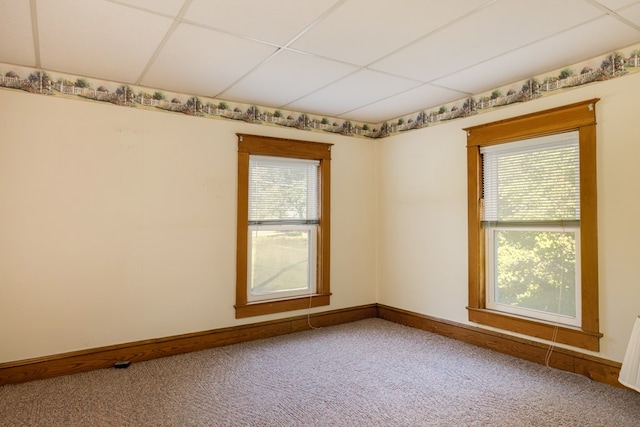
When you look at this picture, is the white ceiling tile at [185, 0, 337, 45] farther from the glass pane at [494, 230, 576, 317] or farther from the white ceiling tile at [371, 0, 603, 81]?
the glass pane at [494, 230, 576, 317]

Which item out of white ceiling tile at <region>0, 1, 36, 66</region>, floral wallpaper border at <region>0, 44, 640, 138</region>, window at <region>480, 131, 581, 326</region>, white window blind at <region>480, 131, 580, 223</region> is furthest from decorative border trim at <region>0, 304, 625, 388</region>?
white ceiling tile at <region>0, 1, 36, 66</region>

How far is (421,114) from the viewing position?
4332 millimetres

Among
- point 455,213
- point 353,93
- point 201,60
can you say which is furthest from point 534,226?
point 201,60

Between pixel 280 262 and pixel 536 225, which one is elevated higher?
pixel 536 225

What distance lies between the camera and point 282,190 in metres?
4.25

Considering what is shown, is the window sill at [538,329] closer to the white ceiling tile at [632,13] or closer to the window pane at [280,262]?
the window pane at [280,262]

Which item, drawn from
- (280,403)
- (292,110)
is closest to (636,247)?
(280,403)

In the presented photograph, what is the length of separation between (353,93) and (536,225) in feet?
6.58

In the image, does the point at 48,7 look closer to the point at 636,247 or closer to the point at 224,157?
the point at 224,157

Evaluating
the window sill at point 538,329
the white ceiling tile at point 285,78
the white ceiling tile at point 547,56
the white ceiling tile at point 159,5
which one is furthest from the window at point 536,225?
the white ceiling tile at point 159,5

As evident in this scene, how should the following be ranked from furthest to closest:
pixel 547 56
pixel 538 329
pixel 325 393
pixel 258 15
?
pixel 538 329, pixel 547 56, pixel 325 393, pixel 258 15

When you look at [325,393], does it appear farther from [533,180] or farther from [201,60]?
[201,60]

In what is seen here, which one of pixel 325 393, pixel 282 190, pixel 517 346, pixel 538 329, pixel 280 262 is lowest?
pixel 325 393

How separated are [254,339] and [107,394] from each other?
1.47m
